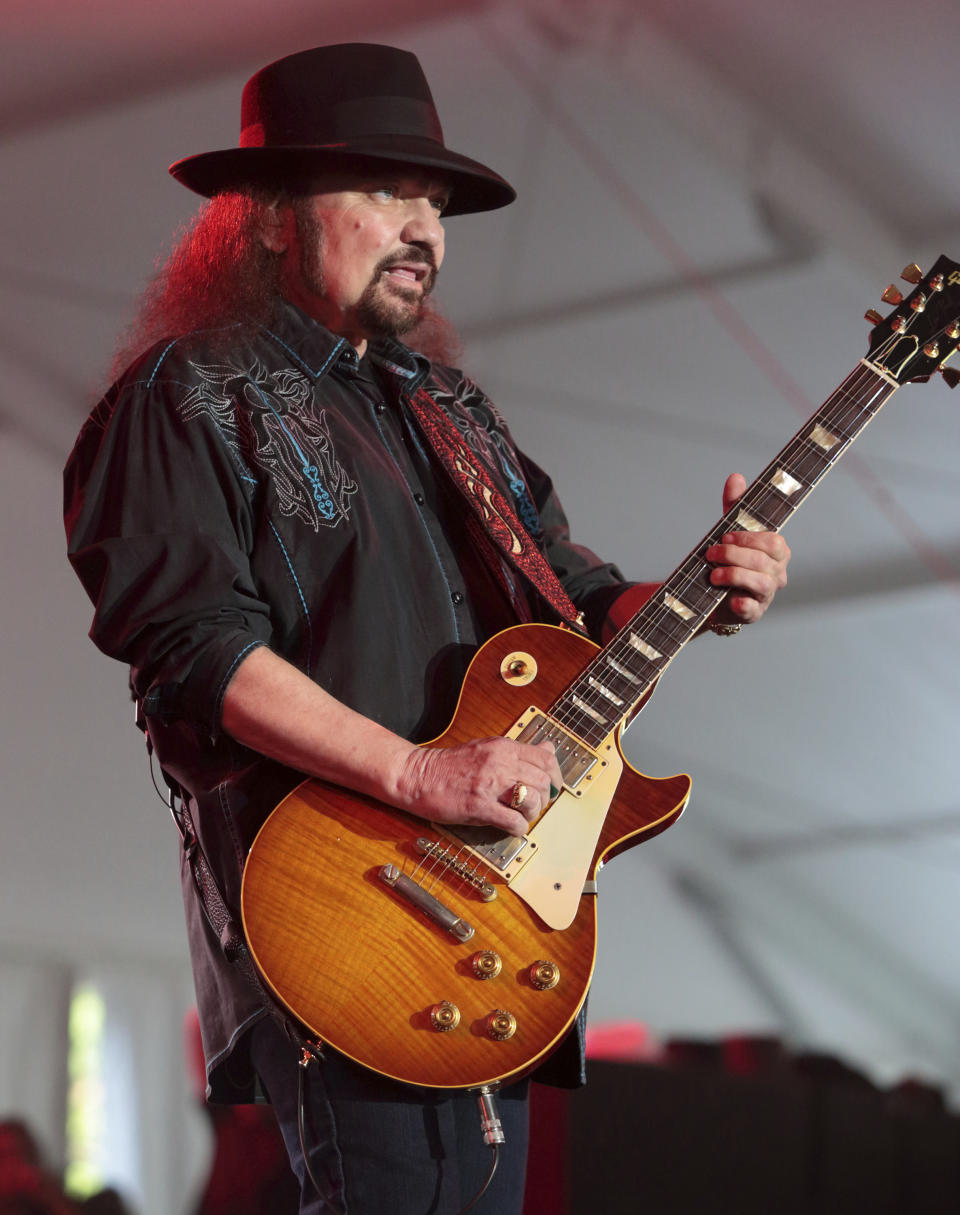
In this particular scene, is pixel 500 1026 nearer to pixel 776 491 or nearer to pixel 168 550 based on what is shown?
pixel 168 550

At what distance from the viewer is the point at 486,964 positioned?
4.86 feet

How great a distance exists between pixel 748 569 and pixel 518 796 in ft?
1.50

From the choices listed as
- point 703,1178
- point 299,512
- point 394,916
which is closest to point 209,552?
point 299,512

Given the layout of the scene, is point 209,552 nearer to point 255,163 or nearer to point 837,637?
point 255,163

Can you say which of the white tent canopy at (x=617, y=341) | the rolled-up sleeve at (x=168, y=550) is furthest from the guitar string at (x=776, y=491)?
the white tent canopy at (x=617, y=341)

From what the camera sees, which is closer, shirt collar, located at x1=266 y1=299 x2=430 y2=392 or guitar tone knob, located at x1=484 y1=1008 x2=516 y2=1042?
guitar tone knob, located at x1=484 y1=1008 x2=516 y2=1042

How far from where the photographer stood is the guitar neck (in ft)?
5.45

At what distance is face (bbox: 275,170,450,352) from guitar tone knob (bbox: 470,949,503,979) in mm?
860

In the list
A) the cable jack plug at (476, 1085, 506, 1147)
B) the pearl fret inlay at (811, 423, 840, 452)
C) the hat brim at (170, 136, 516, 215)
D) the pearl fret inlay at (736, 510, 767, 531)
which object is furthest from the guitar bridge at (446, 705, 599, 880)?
the hat brim at (170, 136, 516, 215)

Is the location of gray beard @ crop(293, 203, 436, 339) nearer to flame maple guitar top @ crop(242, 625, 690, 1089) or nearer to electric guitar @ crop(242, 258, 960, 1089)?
electric guitar @ crop(242, 258, 960, 1089)

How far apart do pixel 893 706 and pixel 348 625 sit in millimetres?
5790

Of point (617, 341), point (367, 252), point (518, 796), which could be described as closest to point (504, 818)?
point (518, 796)

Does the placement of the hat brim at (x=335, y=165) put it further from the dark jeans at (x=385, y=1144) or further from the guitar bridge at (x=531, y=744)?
the dark jeans at (x=385, y=1144)

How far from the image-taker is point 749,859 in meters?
8.21
